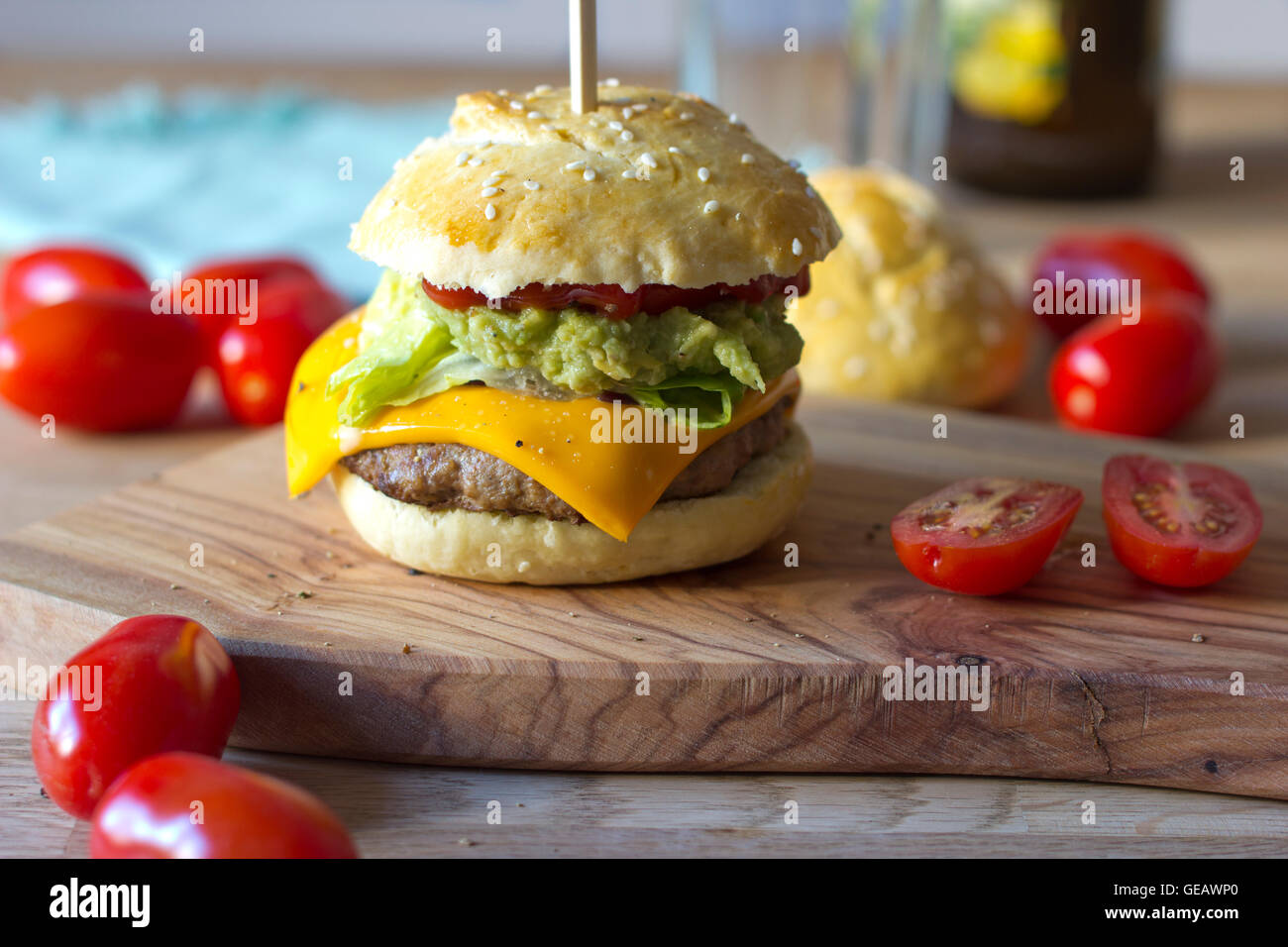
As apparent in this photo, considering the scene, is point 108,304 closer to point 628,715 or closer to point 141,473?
point 141,473

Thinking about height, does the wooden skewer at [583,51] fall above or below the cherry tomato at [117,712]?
above

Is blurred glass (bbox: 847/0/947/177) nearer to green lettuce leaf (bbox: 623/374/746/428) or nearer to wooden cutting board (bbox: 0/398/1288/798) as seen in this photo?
wooden cutting board (bbox: 0/398/1288/798)

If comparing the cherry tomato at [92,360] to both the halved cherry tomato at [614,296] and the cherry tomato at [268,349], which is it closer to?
the cherry tomato at [268,349]

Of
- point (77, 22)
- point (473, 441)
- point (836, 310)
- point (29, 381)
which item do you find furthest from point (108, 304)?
point (77, 22)

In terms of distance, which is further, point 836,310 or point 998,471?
point 836,310

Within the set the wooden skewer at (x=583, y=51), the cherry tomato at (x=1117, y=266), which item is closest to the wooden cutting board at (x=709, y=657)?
the wooden skewer at (x=583, y=51)

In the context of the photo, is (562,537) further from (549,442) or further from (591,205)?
(591,205)

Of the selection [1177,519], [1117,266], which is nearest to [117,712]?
[1177,519]
